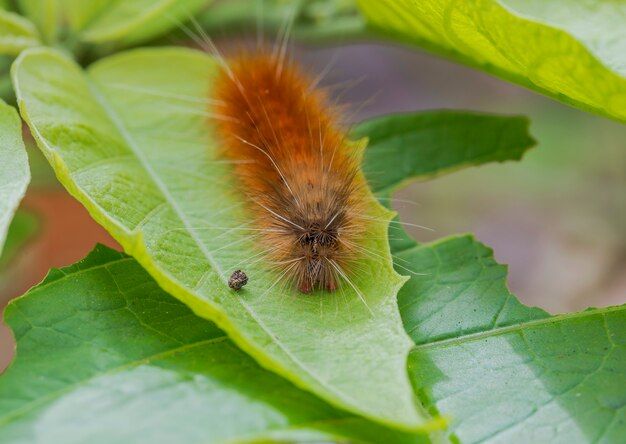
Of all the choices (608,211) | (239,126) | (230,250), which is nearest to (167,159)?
(239,126)

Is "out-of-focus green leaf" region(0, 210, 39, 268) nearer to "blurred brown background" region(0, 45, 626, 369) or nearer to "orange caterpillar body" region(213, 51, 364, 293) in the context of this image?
"blurred brown background" region(0, 45, 626, 369)

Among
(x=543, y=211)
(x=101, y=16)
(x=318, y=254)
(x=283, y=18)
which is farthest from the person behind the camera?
(x=543, y=211)

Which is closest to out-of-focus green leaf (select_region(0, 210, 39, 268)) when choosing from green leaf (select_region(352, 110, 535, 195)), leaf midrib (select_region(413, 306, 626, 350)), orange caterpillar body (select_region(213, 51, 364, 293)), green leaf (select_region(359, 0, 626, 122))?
orange caterpillar body (select_region(213, 51, 364, 293))

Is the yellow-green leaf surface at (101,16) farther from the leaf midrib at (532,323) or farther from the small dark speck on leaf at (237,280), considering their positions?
the leaf midrib at (532,323)

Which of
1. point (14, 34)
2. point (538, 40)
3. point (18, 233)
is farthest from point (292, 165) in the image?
point (18, 233)

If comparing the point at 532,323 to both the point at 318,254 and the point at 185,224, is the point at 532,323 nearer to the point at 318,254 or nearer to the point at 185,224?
the point at 318,254

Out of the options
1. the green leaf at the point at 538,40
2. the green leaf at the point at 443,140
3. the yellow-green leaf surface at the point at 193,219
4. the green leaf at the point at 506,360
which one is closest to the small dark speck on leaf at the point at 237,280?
the yellow-green leaf surface at the point at 193,219
